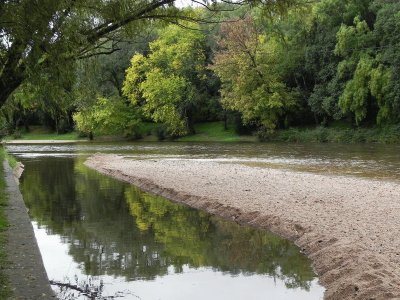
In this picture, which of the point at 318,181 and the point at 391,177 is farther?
the point at 391,177

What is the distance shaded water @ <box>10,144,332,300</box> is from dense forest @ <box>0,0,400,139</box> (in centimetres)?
1524

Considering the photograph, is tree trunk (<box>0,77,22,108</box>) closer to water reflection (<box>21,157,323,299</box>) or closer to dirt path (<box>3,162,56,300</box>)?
dirt path (<box>3,162,56,300</box>)

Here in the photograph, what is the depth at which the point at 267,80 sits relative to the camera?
50719mm

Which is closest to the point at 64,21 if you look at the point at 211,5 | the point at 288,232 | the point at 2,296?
the point at 2,296

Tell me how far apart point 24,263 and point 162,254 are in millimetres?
2664

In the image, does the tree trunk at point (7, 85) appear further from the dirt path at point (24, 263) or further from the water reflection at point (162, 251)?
the water reflection at point (162, 251)

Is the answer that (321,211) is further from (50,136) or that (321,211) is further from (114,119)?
(50,136)

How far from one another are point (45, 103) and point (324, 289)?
5607 mm

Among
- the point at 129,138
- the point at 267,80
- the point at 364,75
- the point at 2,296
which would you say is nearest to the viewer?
the point at 2,296

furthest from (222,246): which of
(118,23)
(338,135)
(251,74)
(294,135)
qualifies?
(251,74)

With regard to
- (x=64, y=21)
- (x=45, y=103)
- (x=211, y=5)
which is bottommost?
(x=45, y=103)

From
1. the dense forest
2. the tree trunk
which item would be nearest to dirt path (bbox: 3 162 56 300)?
the tree trunk

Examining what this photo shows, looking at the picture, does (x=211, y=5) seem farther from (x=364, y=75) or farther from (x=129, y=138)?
(x=129, y=138)

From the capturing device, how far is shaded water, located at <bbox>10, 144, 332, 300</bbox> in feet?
24.0
